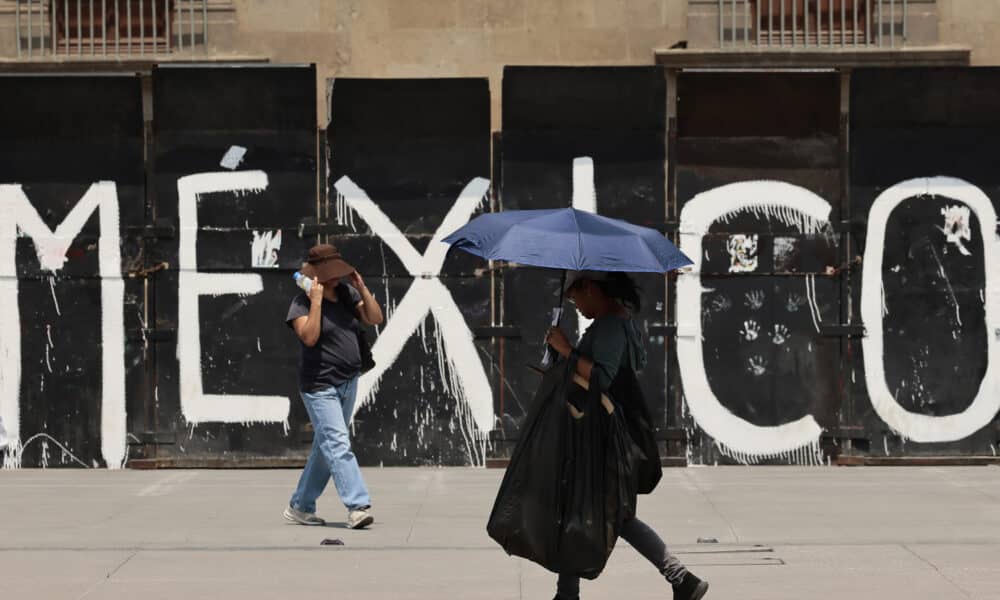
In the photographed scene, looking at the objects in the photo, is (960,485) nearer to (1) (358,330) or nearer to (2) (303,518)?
(1) (358,330)

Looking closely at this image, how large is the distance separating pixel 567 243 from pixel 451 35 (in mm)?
10627

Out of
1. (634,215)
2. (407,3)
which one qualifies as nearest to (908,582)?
(634,215)

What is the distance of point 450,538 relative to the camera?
9.70 meters

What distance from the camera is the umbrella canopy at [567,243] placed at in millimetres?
7086

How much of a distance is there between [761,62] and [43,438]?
907 cm

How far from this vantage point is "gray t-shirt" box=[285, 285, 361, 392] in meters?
10.1

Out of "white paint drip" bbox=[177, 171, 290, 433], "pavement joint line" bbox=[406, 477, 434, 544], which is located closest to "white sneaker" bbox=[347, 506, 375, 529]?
"pavement joint line" bbox=[406, 477, 434, 544]

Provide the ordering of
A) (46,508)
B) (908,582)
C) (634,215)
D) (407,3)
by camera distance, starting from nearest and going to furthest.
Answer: (908,582)
(46,508)
(634,215)
(407,3)

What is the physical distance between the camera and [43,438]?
12984 mm

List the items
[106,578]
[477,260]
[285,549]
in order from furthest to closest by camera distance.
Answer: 1. [477,260]
2. [285,549]
3. [106,578]

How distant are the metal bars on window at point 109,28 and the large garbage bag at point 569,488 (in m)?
12.0

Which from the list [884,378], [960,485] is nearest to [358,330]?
[960,485]

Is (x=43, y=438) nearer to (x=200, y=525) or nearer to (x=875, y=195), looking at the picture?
(x=200, y=525)

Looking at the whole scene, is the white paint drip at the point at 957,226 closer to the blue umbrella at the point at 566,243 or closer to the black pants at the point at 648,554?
the blue umbrella at the point at 566,243
